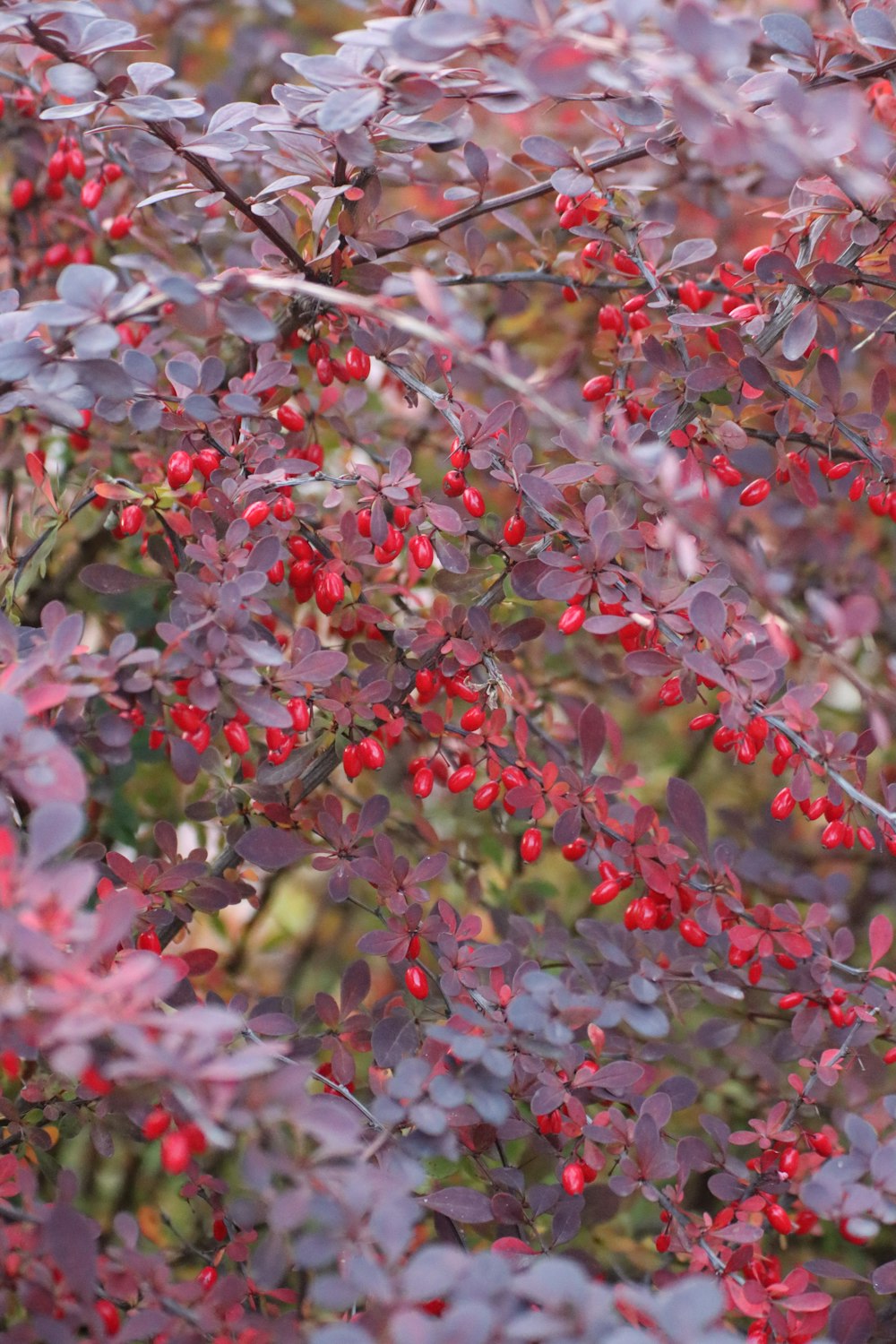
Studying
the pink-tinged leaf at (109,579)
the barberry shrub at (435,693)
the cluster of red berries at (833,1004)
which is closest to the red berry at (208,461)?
the barberry shrub at (435,693)

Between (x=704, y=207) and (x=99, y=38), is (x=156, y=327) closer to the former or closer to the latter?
(x=99, y=38)

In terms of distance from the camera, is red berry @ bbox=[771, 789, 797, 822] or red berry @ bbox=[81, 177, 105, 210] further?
red berry @ bbox=[81, 177, 105, 210]

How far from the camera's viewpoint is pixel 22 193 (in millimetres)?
1352

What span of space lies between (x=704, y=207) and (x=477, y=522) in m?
0.75

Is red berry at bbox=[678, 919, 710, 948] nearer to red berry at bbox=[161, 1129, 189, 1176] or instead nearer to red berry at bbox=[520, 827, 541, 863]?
red berry at bbox=[520, 827, 541, 863]

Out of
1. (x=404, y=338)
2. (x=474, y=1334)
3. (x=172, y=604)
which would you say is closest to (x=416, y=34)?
(x=404, y=338)

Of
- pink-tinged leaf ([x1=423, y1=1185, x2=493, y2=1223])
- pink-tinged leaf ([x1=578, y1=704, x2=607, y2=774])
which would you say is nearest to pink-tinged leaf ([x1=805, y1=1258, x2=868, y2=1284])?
pink-tinged leaf ([x1=423, y1=1185, x2=493, y2=1223])

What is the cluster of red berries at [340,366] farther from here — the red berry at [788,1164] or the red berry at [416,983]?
the red berry at [788,1164]

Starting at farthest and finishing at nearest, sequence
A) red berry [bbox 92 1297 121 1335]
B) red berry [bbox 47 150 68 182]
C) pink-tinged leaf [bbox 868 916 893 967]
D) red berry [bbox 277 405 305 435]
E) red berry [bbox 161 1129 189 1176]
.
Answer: red berry [bbox 47 150 68 182] → red berry [bbox 277 405 305 435] → pink-tinged leaf [bbox 868 916 893 967] → red berry [bbox 92 1297 121 1335] → red berry [bbox 161 1129 189 1176]

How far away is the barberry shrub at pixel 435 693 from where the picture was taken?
0.66m

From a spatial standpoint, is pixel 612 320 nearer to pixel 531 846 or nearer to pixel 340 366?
pixel 340 366

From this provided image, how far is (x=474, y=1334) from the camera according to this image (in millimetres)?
555

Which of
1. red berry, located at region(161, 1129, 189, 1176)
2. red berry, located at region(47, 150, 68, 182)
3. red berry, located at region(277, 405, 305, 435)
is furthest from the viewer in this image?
red berry, located at region(47, 150, 68, 182)

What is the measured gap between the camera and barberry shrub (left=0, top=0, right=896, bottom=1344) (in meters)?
0.66
